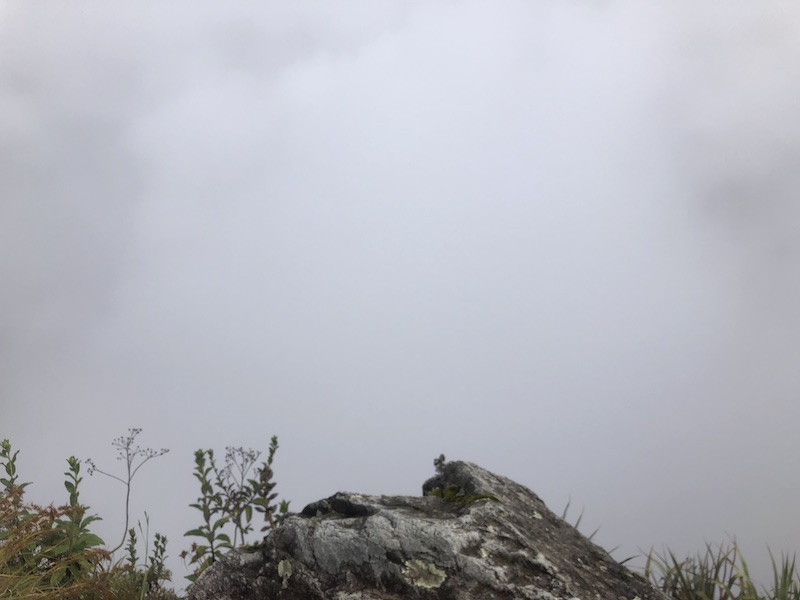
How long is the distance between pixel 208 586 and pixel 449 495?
5.49 feet

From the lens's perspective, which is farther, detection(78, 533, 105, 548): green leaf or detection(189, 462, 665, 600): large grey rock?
detection(78, 533, 105, 548): green leaf

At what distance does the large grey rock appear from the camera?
14.1 feet

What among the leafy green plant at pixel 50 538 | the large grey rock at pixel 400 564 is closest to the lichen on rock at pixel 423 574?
the large grey rock at pixel 400 564

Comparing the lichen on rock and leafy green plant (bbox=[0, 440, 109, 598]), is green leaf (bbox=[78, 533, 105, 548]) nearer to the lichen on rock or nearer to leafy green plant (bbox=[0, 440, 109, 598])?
leafy green plant (bbox=[0, 440, 109, 598])

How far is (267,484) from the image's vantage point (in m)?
6.58

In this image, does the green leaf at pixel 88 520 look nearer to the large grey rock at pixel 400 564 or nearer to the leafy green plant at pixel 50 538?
the leafy green plant at pixel 50 538

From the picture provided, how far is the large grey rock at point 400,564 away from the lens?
4289 millimetres

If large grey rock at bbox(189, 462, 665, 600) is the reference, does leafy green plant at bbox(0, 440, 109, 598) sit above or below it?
above

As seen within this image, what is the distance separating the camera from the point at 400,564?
434 cm

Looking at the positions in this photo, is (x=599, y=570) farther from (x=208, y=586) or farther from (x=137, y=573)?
(x=137, y=573)

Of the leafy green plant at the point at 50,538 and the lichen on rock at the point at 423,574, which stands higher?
the leafy green plant at the point at 50,538

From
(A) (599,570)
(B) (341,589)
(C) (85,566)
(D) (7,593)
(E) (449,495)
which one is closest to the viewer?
(B) (341,589)

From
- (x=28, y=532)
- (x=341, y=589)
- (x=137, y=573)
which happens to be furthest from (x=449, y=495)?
(x=28, y=532)

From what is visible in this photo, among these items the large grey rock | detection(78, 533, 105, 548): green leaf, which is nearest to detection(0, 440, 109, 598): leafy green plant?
→ detection(78, 533, 105, 548): green leaf
